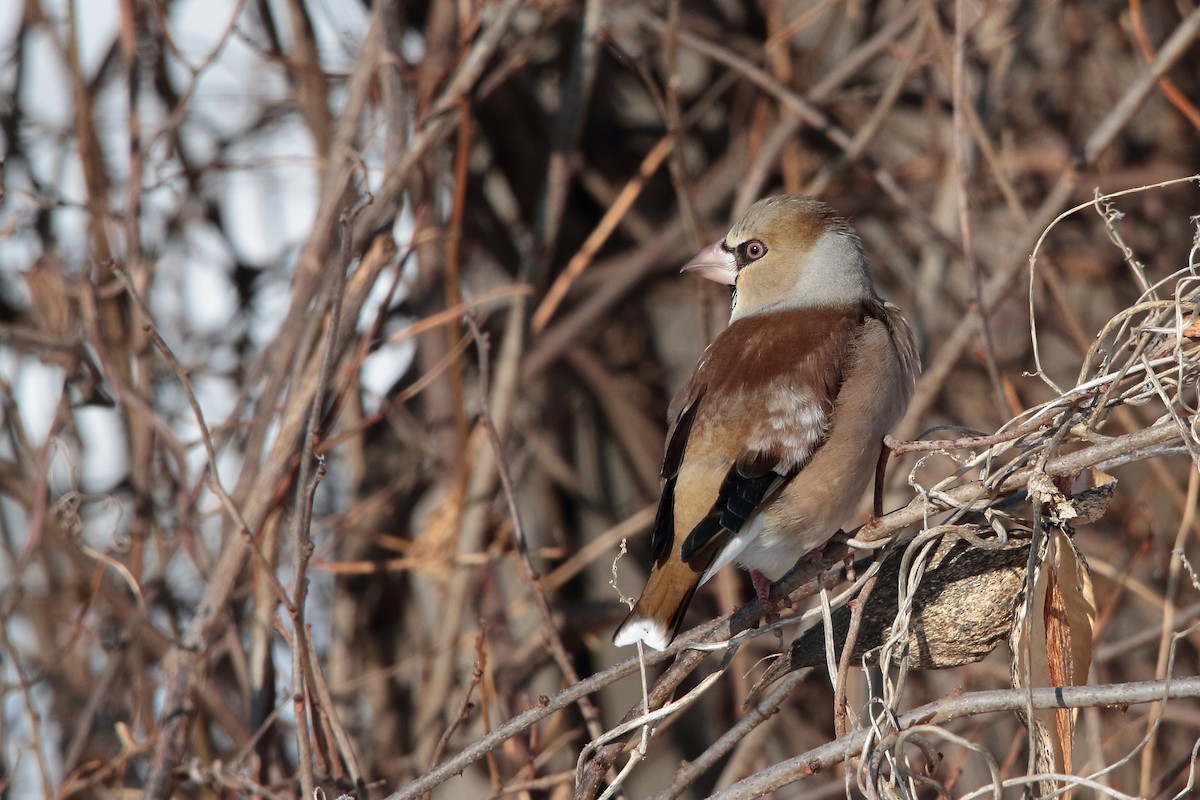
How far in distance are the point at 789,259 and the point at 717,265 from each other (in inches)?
9.1

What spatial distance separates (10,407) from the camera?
3893 millimetres

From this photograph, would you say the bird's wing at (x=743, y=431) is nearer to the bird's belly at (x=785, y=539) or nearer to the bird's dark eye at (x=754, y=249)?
the bird's belly at (x=785, y=539)

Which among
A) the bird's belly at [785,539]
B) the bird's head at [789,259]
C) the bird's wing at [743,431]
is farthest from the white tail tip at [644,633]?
the bird's head at [789,259]

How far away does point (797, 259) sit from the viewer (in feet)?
11.1

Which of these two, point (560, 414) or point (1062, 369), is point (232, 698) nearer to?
point (560, 414)

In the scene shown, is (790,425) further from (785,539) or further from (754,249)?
(754,249)

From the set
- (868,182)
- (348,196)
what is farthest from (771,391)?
(868,182)

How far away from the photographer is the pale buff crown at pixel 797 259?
332 cm

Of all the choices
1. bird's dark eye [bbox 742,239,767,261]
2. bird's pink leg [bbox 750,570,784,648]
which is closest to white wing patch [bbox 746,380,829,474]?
bird's pink leg [bbox 750,570,784,648]

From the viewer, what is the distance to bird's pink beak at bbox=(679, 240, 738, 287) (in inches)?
139

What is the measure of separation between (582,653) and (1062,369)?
2.28 metres

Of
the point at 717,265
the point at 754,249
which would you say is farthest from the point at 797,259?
the point at 717,265

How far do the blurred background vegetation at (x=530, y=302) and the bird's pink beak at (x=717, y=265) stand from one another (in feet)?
2.35

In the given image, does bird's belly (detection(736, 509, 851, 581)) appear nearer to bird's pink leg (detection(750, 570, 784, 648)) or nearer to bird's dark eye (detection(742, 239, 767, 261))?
bird's pink leg (detection(750, 570, 784, 648))
